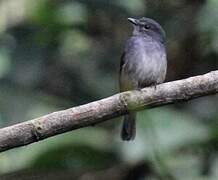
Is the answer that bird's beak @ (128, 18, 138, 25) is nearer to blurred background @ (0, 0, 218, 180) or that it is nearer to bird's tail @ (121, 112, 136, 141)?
blurred background @ (0, 0, 218, 180)

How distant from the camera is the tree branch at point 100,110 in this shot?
138 inches

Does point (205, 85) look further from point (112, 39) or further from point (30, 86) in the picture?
point (112, 39)

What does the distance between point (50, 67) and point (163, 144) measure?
1.59 m

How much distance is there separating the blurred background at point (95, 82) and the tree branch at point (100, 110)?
64cm

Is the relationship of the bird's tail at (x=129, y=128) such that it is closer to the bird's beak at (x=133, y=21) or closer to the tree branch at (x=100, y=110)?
the bird's beak at (x=133, y=21)

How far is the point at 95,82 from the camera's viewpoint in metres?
5.84

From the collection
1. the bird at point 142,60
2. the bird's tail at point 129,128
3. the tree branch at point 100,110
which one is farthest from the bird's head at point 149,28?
the tree branch at point 100,110

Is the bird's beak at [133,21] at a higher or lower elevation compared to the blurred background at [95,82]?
higher

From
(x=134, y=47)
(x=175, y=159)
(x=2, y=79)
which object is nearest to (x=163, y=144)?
(x=175, y=159)

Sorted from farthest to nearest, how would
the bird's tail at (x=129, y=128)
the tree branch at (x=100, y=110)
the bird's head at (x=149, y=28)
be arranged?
1. the bird's head at (x=149, y=28)
2. the bird's tail at (x=129, y=128)
3. the tree branch at (x=100, y=110)

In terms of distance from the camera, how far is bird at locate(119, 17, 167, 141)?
16.8ft

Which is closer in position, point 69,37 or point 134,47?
point 134,47

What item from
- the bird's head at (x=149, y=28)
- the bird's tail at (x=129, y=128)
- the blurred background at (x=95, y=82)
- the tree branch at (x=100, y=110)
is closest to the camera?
the tree branch at (x=100, y=110)

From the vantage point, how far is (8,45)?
5367mm
